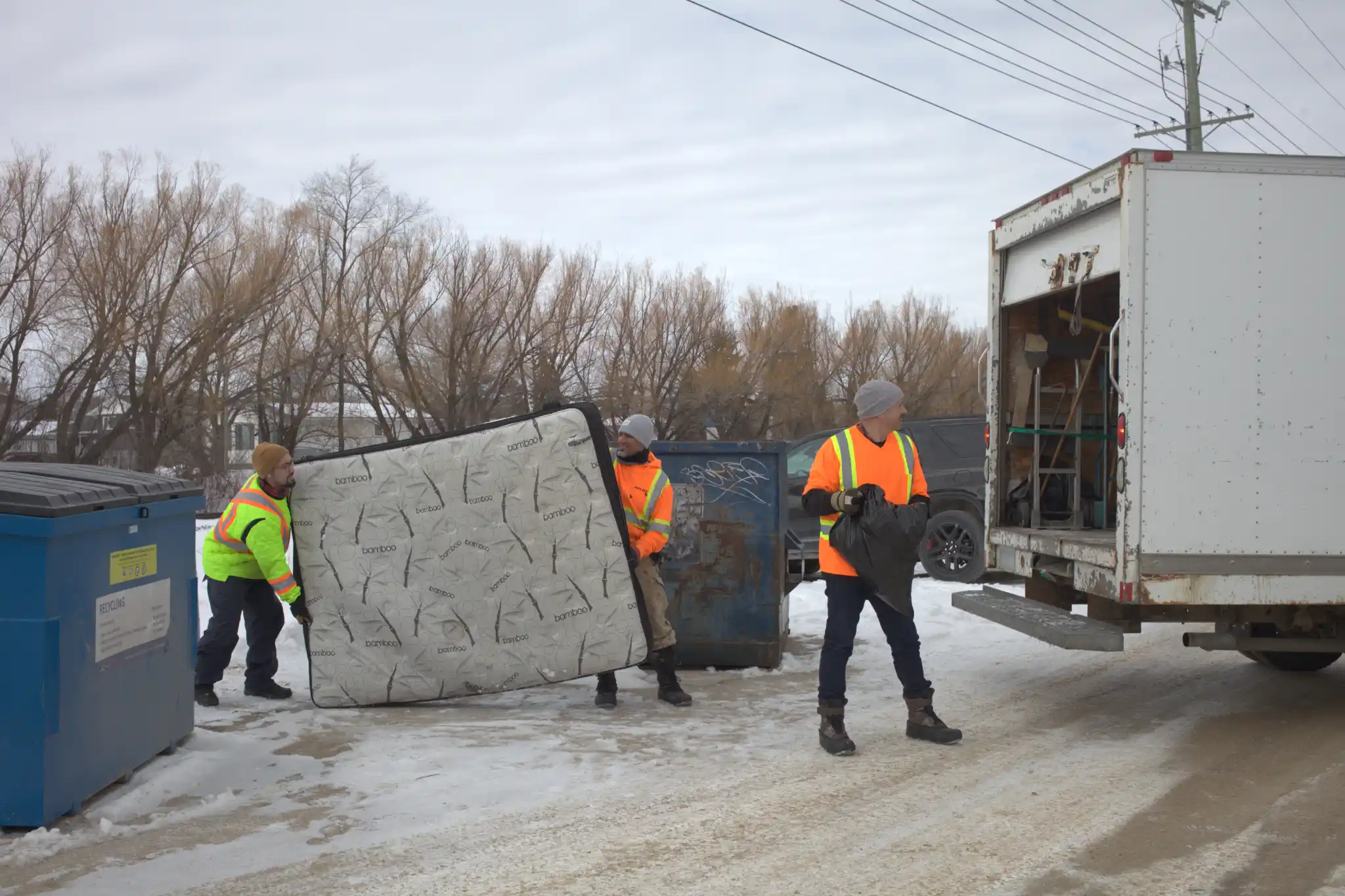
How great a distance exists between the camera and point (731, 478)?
7664mm

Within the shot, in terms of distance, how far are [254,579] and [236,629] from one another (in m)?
0.30

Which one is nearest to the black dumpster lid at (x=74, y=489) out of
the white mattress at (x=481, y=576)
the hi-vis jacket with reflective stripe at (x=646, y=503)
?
the white mattress at (x=481, y=576)

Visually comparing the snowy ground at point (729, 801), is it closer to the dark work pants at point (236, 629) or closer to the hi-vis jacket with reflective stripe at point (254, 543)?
the dark work pants at point (236, 629)

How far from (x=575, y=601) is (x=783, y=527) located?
183 centimetres

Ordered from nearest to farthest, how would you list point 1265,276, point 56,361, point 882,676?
point 1265,276 < point 882,676 < point 56,361

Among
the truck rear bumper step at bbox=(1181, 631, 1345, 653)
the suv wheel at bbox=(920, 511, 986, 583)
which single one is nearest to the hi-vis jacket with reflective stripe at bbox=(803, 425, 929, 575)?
the truck rear bumper step at bbox=(1181, 631, 1345, 653)

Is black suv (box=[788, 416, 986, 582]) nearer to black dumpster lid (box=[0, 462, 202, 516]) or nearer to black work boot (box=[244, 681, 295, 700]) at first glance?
black work boot (box=[244, 681, 295, 700])

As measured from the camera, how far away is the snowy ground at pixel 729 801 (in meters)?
3.90

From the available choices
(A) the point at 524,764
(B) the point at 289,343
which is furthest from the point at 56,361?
(A) the point at 524,764

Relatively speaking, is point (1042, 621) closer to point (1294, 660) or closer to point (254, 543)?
point (1294, 660)

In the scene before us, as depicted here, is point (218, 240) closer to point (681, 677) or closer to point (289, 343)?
point (289, 343)

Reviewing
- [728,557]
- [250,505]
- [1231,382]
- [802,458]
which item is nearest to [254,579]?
[250,505]

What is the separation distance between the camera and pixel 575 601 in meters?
6.40

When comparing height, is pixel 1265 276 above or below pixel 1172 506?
above
